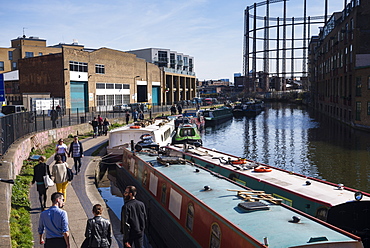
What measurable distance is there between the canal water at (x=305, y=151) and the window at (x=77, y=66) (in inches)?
803

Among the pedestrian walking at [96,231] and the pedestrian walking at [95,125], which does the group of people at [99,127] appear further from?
the pedestrian walking at [96,231]

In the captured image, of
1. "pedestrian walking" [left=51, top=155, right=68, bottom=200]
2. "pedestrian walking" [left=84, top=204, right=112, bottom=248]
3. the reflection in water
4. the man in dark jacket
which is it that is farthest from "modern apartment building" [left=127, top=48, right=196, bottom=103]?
"pedestrian walking" [left=84, top=204, right=112, bottom=248]

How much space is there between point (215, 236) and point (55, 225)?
332cm

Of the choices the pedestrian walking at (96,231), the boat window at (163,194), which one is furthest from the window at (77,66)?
the pedestrian walking at (96,231)

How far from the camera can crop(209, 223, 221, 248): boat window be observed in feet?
26.4

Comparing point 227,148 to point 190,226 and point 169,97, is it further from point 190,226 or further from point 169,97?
point 169,97

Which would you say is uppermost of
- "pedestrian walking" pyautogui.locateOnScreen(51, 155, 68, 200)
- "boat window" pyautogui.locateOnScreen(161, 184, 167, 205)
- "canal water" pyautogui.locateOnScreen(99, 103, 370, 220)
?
"pedestrian walking" pyautogui.locateOnScreen(51, 155, 68, 200)

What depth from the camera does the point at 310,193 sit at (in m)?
11.0

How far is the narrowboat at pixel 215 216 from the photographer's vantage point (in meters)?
6.73

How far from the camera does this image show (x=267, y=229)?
23.2 feet

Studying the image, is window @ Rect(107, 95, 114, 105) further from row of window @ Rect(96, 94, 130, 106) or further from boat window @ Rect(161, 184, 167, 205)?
boat window @ Rect(161, 184, 167, 205)

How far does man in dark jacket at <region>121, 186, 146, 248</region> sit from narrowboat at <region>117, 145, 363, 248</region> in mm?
1639

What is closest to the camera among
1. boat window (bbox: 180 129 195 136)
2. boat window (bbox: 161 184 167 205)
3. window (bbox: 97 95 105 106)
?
boat window (bbox: 161 184 167 205)

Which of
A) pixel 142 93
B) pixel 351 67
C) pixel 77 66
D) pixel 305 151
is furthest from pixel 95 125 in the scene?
pixel 142 93
